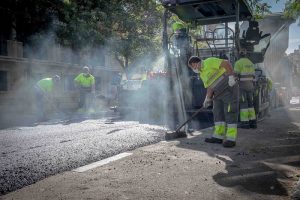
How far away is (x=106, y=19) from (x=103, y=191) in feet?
50.1

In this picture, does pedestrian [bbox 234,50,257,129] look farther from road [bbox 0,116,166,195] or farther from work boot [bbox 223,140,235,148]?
work boot [bbox 223,140,235,148]

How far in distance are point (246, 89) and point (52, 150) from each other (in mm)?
4696

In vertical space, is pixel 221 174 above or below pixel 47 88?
below

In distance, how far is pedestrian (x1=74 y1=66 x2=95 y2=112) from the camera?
42.8ft

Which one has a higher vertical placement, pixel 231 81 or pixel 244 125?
pixel 231 81

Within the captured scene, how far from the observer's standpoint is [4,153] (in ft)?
16.0

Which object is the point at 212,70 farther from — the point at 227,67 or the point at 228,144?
the point at 228,144

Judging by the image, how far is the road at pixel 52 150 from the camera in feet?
12.1

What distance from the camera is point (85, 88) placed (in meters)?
13.1

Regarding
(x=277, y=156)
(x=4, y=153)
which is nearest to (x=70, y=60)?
(x=4, y=153)

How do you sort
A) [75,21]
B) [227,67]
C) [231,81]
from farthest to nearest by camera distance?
[75,21], [227,67], [231,81]

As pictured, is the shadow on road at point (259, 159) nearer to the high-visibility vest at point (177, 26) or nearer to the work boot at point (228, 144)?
the work boot at point (228, 144)

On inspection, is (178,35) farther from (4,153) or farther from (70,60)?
(70,60)

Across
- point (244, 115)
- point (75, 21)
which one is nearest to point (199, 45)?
point (244, 115)
